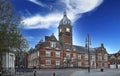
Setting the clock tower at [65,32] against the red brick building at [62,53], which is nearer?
the red brick building at [62,53]

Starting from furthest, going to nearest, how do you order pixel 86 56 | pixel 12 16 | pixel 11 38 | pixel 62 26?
pixel 86 56
pixel 62 26
pixel 12 16
pixel 11 38

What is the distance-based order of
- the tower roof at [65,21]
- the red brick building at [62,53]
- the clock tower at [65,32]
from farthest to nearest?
the tower roof at [65,21]
the clock tower at [65,32]
the red brick building at [62,53]

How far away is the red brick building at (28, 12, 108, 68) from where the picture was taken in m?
98.2

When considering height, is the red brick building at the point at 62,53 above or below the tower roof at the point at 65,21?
below

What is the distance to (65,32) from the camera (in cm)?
10788

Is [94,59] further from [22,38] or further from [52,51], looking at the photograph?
[22,38]

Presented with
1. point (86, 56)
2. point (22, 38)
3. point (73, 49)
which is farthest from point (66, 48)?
point (22, 38)

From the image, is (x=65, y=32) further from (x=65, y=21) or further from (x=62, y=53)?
(x=62, y=53)

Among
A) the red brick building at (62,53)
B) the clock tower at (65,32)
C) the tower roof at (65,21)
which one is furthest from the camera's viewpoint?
the tower roof at (65,21)

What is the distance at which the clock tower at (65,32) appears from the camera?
106875 mm

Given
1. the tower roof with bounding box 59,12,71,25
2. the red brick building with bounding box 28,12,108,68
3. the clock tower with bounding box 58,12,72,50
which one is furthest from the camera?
the tower roof with bounding box 59,12,71,25

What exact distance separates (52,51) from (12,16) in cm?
5967

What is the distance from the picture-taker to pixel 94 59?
12000 cm

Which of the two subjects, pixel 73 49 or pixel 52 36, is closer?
pixel 52 36
